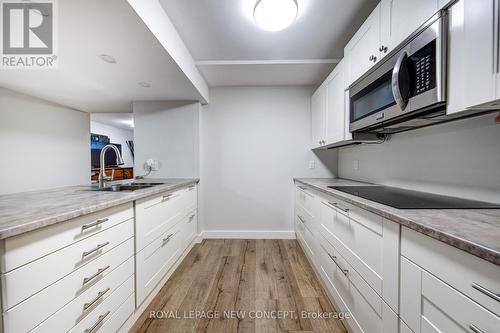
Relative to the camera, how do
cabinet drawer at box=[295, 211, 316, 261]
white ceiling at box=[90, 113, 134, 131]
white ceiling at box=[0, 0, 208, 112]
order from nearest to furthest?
white ceiling at box=[0, 0, 208, 112] → cabinet drawer at box=[295, 211, 316, 261] → white ceiling at box=[90, 113, 134, 131]

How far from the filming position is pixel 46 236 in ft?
2.71

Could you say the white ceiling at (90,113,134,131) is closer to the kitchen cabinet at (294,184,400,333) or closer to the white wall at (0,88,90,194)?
the white wall at (0,88,90,194)

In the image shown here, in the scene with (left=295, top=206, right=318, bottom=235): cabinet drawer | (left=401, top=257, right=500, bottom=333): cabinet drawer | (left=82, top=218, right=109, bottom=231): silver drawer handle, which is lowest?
(left=295, top=206, right=318, bottom=235): cabinet drawer

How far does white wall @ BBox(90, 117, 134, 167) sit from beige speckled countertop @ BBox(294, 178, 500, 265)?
7.70 meters

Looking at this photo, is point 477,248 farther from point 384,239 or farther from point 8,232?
point 8,232

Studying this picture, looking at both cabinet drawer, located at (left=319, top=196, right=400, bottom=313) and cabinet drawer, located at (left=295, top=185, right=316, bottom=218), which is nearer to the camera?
cabinet drawer, located at (left=319, top=196, right=400, bottom=313)

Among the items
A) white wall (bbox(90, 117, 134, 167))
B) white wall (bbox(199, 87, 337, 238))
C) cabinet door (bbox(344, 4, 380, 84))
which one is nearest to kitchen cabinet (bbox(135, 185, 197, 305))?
white wall (bbox(199, 87, 337, 238))

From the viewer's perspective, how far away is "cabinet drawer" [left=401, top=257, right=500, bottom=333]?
0.56 meters

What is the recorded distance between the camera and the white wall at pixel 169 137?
2922mm

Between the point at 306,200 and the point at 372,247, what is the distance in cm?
133

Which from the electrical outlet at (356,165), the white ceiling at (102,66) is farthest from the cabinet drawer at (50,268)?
the electrical outlet at (356,165)

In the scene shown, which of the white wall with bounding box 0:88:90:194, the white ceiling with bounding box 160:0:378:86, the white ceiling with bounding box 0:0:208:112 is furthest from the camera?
the white wall with bounding box 0:88:90:194

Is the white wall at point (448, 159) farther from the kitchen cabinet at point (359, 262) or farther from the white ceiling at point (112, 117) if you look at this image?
the white ceiling at point (112, 117)

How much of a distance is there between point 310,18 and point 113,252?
220cm
